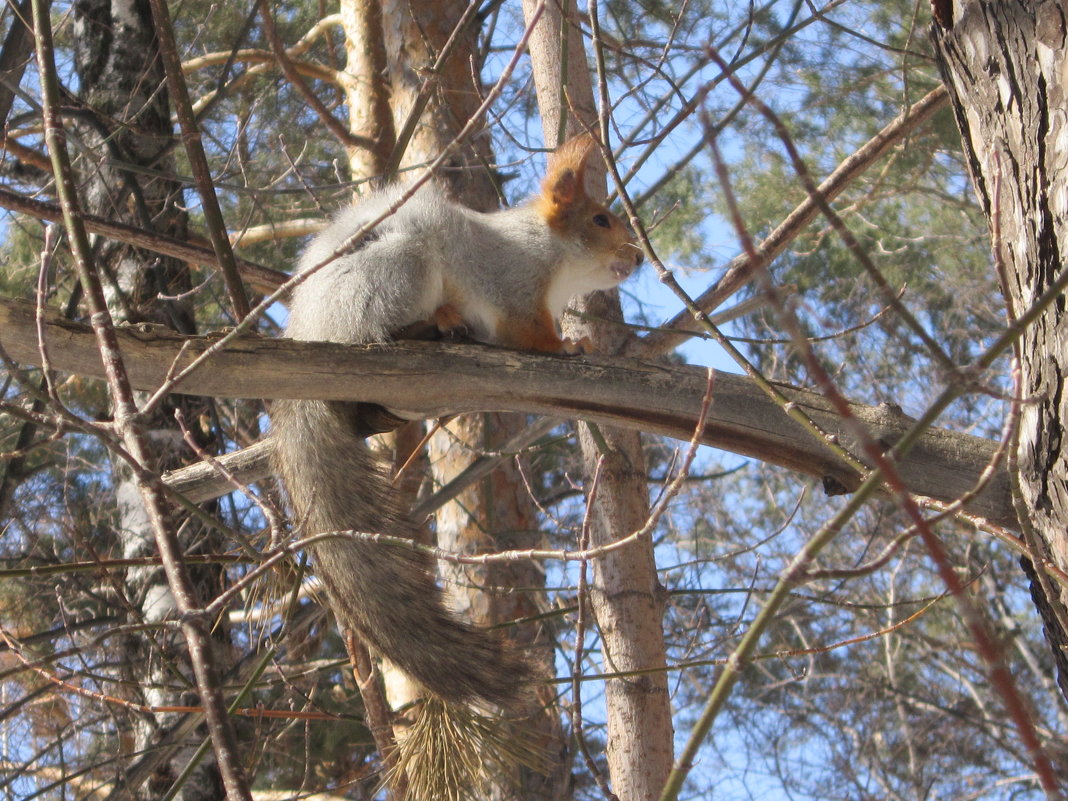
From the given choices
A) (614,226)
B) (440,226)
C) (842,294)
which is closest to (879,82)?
(842,294)

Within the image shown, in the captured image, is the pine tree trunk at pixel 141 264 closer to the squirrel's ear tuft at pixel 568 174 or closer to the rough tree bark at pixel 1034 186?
the squirrel's ear tuft at pixel 568 174

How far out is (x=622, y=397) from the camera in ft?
7.63

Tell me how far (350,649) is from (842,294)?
234 inches

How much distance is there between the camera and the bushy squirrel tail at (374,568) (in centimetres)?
210

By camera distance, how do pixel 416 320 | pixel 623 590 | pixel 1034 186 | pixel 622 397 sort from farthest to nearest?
pixel 623 590
pixel 416 320
pixel 622 397
pixel 1034 186

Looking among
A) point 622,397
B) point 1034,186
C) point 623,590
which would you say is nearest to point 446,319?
point 622,397

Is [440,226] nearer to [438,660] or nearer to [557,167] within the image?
[557,167]

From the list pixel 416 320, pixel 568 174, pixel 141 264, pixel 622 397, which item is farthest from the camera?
pixel 141 264

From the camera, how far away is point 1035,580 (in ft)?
7.00

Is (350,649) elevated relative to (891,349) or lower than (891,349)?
lower

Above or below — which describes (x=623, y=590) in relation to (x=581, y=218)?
below

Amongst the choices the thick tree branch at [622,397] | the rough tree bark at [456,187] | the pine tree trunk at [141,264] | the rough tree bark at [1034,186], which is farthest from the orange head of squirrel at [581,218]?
the pine tree trunk at [141,264]

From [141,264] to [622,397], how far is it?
2953mm

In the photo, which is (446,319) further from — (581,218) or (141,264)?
(141,264)
